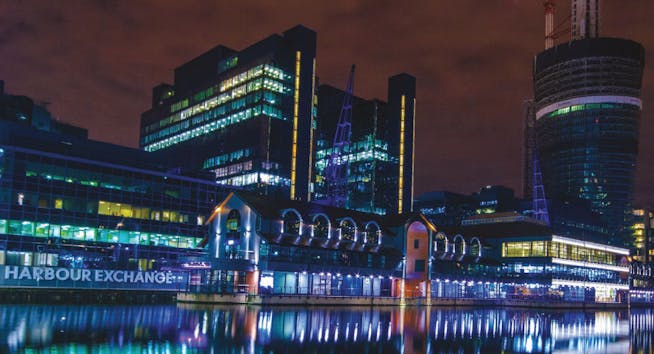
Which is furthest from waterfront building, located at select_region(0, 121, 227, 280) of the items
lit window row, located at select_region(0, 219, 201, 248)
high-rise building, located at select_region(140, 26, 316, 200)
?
high-rise building, located at select_region(140, 26, 316, 200)

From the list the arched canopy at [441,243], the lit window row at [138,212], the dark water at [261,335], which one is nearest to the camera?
the dark water at [261,335]

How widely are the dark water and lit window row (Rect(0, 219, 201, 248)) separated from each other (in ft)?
147

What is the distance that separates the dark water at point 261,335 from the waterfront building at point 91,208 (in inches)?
1402

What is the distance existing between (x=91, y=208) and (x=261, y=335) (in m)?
75.5

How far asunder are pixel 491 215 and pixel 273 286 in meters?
110

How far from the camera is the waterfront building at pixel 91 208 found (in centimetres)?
9961

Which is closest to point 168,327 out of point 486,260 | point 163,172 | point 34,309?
point 34,309

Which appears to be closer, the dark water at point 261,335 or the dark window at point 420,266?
the dark water at point 261,335

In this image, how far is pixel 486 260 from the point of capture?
13325cm

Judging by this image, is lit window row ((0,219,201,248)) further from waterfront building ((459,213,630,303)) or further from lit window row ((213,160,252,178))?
lit window row ((213,160,252,178))

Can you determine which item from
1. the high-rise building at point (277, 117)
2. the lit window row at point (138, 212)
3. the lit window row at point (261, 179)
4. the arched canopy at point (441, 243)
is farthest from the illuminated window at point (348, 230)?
the lit window row at point (261, 179)

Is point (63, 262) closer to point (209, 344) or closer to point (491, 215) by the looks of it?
point (209, 344)

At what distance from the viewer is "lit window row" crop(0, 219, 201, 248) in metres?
99.2

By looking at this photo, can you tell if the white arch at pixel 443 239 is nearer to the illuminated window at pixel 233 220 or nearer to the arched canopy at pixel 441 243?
the arched canopy at pixel 441 243
